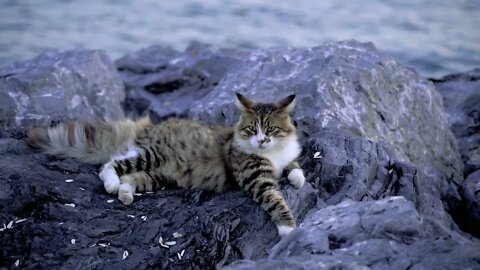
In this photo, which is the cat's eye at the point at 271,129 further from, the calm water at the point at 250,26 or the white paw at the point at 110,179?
the calm water at the point at 250,26

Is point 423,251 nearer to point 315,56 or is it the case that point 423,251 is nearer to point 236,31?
point 315,56

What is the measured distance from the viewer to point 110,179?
6883 mm

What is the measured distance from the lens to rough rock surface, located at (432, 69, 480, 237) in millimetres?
8039

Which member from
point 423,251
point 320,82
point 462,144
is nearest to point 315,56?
point 320,82

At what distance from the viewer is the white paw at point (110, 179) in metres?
6.83

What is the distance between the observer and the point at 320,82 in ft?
27.0

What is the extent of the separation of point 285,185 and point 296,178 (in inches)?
7.9

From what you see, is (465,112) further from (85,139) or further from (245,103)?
(85,139)

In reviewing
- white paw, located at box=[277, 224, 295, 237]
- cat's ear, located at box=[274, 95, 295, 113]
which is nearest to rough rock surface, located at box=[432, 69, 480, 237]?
cat's ear, located at box=[274, 95, 295, 113]

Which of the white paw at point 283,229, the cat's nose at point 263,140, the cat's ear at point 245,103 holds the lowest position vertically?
the white paw at point 283,229

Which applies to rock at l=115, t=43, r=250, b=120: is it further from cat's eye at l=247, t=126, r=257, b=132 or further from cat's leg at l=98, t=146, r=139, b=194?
cat's eye at l=247, t=126, r=257, b=132

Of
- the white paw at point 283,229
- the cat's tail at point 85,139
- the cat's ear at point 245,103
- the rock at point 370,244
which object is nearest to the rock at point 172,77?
the cat's tail at point 85,139

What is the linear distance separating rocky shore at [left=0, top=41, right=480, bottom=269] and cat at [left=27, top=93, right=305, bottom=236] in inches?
6.8

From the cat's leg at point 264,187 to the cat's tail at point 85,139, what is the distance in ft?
4.46
